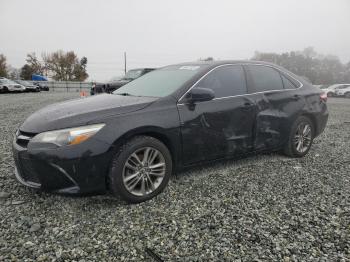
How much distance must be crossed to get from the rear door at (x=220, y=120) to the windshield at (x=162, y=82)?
0.23 metres

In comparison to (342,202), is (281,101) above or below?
above

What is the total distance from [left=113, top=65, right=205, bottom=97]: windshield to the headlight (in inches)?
40.5

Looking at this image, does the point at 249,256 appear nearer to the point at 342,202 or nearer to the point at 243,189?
the point at 243,189

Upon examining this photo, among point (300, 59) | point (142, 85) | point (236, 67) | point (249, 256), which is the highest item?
point (300, 59)

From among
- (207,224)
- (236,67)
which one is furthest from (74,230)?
(236,67)

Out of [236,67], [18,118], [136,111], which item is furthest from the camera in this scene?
[18,118]

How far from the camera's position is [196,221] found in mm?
2609

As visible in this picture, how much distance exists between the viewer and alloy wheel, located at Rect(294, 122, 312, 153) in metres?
4.50

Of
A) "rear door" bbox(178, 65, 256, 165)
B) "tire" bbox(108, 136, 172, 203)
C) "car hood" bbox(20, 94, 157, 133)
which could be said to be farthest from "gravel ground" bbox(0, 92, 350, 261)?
"car hood" bbox(20, 94, 157, 133)

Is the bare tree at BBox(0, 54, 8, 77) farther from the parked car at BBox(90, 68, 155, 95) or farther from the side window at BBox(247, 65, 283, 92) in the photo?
the side window at BBox(247, 65, 283, 92)

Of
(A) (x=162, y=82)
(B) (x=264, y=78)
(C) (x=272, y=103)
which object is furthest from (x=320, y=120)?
(A) (x=162, y=82)

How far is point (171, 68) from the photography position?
4.11 m

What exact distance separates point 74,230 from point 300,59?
63342 mm

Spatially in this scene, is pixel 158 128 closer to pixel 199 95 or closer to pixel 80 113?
pixel 199 95
